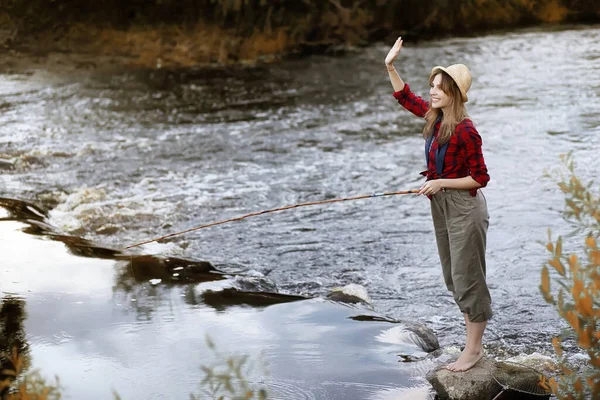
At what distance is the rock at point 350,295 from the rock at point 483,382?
3.76 ft

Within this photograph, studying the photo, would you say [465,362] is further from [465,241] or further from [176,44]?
[176,44]

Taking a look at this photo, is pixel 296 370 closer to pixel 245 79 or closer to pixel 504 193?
pixel 504 193

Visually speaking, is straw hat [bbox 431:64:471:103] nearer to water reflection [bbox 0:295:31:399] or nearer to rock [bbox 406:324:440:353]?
rock [bbox 406:324:440:353]

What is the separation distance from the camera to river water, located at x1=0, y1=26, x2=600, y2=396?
580 centimetres

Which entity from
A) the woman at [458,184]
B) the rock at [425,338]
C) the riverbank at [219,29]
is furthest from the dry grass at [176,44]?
the woman at [458,184]

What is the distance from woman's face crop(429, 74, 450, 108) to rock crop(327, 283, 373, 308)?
1.62 meters

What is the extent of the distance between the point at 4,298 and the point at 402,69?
30.7ft

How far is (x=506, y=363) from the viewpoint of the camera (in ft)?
12.6

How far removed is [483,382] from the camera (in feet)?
Result: 12.1

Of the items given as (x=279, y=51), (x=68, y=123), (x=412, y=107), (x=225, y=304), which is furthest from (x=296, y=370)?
(x=279, y=51)

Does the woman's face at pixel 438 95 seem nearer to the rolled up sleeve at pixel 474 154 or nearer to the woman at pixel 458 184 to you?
the woman at pixel 458 184

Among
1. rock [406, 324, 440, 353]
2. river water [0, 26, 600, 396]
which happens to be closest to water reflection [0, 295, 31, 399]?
river water [0, 26, 600, 396]

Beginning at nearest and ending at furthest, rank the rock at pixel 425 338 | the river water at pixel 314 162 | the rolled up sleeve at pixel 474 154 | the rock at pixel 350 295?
the rolled up sleeve at pixel 474 154
the rock at pixel 425 338
the rock at pixel 350 295
the river water at pixel 314 162

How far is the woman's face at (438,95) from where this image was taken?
3.56 m
